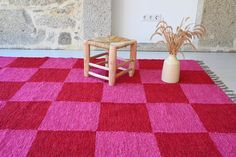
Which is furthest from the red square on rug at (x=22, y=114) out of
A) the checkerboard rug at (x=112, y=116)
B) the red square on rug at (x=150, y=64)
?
the red square on rug at (x=150, y=64)

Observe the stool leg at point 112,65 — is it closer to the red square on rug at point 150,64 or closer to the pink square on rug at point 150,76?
the pink square on rug at point 150,76

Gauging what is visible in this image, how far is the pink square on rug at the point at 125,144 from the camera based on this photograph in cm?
146

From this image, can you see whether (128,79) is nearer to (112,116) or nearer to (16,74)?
(112,116)

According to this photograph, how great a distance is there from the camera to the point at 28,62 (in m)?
2.85

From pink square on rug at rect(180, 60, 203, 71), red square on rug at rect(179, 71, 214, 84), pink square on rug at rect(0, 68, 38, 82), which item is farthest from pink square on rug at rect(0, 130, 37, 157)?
pink square on rug at rect(180, 60, 203, 71)

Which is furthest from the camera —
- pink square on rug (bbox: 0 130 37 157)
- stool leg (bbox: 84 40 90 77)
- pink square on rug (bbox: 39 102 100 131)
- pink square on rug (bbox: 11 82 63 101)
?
stool leg (bbox: 84 40 90 77)

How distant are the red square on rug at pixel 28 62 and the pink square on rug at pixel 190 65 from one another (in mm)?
1518

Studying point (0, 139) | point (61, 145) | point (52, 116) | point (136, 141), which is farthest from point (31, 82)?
point (136, 141)

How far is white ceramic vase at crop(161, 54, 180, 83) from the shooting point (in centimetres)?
234

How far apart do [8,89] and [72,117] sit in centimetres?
73

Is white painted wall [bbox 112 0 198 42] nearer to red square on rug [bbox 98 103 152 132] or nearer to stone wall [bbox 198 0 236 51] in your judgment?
stone wall [bbox 198 0 236 51]

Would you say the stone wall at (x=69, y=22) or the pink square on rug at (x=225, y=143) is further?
the stone wall at (x=69, y=22)

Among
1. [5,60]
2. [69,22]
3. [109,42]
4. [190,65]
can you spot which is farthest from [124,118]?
[69,22]

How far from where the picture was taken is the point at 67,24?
3.33 metres
